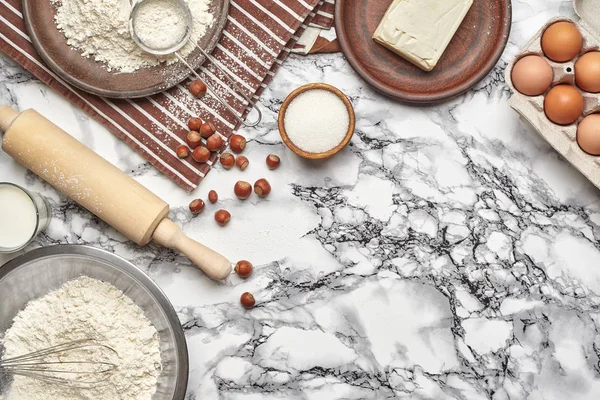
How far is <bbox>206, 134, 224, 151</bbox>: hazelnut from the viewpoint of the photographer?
1593 mm

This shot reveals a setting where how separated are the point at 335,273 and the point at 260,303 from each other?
0.67 ft

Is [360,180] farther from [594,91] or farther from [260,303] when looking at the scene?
[594,91]

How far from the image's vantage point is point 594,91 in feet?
4.93

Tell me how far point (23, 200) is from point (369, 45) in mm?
928

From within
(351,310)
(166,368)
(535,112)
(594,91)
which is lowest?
(166,368)

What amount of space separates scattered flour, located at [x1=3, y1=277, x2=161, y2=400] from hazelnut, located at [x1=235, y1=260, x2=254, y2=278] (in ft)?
0.81

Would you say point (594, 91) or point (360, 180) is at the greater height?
point (594, 91)

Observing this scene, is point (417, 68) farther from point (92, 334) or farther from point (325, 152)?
point (92, 334)

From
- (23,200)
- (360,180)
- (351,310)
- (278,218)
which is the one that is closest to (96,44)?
(23,200)

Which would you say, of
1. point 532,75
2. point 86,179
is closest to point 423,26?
point 532,75

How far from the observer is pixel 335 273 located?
5.40 ft

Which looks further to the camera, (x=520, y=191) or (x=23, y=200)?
(x=520, y=191)

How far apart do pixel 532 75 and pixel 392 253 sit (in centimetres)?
54

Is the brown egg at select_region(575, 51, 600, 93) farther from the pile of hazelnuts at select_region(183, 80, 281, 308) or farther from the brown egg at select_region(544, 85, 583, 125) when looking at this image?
the pile of hazelnuts at select_region(183, 80, 281, 308)
